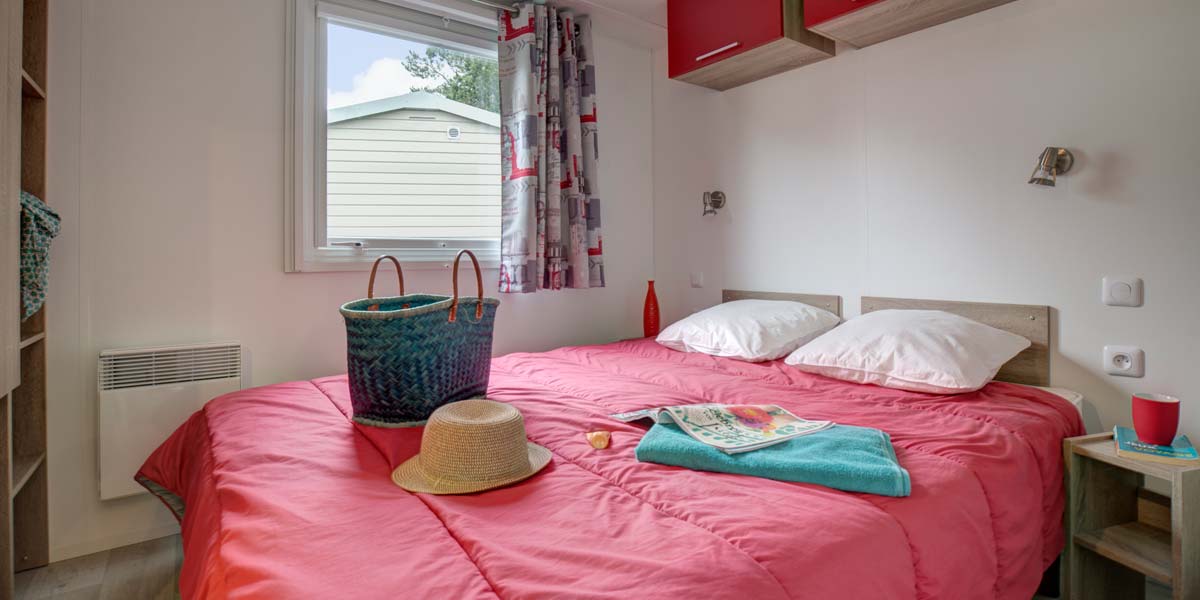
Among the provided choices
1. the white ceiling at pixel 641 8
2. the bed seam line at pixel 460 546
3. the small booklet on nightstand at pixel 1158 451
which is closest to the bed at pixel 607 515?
the bed seam line at pixel 460 546

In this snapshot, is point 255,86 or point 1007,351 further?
point 255,86

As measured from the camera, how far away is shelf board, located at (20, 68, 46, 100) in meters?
1.67

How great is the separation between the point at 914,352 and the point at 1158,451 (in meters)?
0.58

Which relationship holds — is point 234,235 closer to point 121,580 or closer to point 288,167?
point 288,167

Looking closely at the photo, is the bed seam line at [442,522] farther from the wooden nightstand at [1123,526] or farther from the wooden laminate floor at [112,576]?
the wooden nightstand at [1123,526]

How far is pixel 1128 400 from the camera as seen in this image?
1816 millimetres

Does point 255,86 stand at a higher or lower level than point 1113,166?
higher

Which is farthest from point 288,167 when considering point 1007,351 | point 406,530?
point 1007,351

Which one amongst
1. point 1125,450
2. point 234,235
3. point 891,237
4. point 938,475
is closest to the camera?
point 938,475

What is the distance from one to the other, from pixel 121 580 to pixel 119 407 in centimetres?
53

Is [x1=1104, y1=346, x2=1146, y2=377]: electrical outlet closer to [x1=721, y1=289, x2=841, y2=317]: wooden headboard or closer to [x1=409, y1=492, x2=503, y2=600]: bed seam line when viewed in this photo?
[x1=721, y1=289, x2=841, y2=317]: wooden headboard

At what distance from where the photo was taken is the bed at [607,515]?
79cm

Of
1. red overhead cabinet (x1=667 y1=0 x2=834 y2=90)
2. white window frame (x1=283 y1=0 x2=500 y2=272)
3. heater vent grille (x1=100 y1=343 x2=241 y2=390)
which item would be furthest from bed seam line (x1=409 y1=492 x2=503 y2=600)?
red overhead cabinet (x1=667 y1=0 x2=834 y2=90)

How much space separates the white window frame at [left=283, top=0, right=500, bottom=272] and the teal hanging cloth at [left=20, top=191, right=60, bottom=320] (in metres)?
0.70
